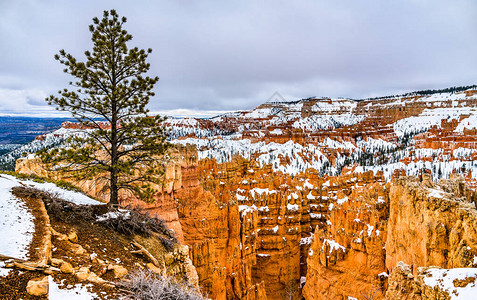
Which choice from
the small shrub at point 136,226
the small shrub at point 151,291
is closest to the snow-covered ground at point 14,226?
the small shrub at point 151,291

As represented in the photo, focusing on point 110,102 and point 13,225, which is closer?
point 13,225

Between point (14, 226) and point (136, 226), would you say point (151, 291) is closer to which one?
point (14, 226)

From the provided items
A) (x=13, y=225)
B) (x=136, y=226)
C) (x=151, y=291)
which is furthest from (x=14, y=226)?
(x=151, y=291)

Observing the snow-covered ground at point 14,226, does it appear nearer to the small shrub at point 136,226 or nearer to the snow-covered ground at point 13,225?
the snow-covered ground at point 13,225

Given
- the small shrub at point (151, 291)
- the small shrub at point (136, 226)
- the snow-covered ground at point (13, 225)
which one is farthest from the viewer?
the small shrub at point (136, 226)

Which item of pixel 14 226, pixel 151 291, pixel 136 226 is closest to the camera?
pixel 151 291

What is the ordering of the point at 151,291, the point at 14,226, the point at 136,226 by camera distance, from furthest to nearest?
the point at 136,226
the point at 14,226
the point at 151,291

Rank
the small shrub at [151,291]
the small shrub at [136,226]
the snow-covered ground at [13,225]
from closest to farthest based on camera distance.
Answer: the small shrub at [151,291] → the snow-covered ground at [13,225] → the small shrub at [136,226]

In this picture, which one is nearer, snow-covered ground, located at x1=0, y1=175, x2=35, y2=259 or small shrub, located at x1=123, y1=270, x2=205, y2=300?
small shrub, located at x1=123, y1=270, x2=205, y2=300

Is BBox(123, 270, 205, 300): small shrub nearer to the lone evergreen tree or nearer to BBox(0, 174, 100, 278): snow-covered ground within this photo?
BBox(0, 174, 100, 278): snow-covered ground

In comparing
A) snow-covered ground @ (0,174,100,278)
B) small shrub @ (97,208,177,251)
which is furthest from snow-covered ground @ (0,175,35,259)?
small shrub @ (97,208,177,251)

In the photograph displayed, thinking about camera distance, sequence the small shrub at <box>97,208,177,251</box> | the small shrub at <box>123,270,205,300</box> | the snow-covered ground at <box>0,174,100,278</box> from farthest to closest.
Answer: the small shrub at <box>97,208,177,251</box> → the snow-covered ground at <box>0,174,100,278</box> → the small shrub at <box>123,270,205,300</box>

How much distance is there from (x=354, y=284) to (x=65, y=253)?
17068 mm

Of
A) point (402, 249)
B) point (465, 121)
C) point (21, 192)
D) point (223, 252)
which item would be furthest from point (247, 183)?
point (465, 121)
